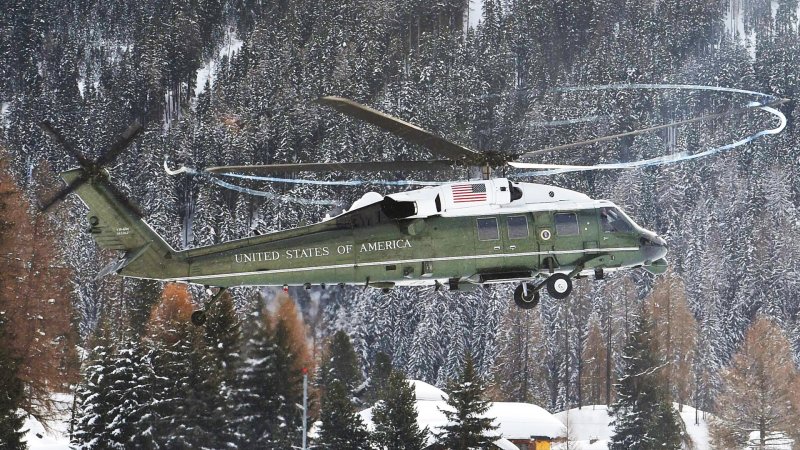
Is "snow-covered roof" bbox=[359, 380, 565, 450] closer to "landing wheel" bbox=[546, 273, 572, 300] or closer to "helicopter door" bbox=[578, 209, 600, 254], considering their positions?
"helicopter door" bbox=[578, 209, 600, 254]

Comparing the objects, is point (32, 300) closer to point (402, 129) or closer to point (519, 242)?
point (519, 242)

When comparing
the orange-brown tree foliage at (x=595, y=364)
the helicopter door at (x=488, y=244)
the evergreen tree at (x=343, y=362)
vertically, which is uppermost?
the orange-brown tree foliage at (x=595, y=364)

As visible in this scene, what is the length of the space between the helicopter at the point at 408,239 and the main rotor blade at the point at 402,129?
0.04m

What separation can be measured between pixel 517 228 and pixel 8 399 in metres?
19.7

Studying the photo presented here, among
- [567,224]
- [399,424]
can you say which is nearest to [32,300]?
[399,424]

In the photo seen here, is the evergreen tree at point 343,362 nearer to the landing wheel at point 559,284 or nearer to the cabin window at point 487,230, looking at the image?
the landing wheel at point 559,284

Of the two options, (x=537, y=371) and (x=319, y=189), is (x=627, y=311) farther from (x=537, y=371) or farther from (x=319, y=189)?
(x=319, y=189)

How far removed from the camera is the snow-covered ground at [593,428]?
92394mm

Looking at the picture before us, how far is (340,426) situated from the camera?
57500 mm

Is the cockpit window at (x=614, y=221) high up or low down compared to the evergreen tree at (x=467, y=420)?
down

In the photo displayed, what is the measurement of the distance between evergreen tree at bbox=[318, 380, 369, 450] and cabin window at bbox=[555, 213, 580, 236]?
30.4 metres

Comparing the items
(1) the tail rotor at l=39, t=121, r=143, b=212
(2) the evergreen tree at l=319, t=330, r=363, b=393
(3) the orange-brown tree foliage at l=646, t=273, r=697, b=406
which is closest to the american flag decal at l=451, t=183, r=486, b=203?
(1) the tail rotor at l=39, t=121, r=143, b=212

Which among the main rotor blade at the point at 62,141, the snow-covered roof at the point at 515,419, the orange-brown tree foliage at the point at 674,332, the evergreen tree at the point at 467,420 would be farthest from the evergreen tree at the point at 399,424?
the orange-brown tree foliage at the point at 674,332

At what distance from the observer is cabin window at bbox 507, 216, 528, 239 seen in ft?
94.6
